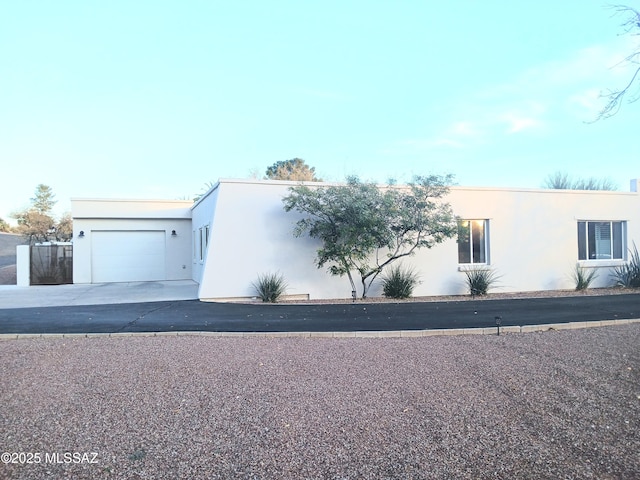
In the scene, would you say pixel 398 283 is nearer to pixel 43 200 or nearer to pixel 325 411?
pixel 325 411

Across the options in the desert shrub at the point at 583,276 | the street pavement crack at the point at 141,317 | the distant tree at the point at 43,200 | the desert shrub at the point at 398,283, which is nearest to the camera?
the street pavement crack at the point at 141,317

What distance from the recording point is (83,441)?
11.5 feet

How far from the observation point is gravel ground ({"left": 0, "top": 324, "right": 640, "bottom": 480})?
3.16 m

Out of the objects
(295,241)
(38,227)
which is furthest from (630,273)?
(38,227)

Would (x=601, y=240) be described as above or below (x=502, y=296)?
above

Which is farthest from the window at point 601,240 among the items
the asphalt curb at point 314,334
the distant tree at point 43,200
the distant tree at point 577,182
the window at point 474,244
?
the distant tree at point 43,200

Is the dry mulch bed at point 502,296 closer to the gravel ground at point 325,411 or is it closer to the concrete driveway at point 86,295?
the concrete driveway at point 86,295

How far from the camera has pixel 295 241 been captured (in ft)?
44.3

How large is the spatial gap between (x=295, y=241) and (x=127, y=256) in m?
10.3

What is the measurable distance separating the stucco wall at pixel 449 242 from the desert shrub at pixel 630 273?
310 mm

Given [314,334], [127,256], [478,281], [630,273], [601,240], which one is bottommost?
[314,334]

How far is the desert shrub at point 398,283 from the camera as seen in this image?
13609mm

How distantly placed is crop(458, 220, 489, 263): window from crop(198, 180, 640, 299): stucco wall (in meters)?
0.26

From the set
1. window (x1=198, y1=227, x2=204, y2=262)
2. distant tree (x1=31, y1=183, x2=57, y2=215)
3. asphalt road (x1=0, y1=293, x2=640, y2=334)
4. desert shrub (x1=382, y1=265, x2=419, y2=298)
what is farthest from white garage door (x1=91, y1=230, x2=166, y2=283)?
distant tree (x1=31, y1=183, x2=57, y2=215)
